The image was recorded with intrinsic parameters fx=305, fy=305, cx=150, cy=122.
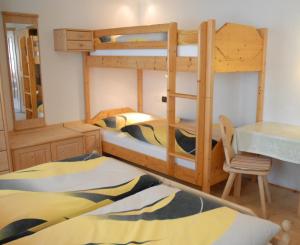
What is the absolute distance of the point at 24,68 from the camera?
3.71 m

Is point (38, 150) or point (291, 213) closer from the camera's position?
point (291, 213)

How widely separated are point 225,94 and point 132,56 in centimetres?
127

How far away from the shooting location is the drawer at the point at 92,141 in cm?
390

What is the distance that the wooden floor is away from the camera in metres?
2.74

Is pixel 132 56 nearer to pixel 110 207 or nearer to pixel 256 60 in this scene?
pixel 256 60

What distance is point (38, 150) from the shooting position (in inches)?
137

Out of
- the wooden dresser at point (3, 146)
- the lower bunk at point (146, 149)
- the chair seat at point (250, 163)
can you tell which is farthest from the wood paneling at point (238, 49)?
the wooden dresser at point (3, 146)

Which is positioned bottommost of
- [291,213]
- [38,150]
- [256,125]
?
[291,213]

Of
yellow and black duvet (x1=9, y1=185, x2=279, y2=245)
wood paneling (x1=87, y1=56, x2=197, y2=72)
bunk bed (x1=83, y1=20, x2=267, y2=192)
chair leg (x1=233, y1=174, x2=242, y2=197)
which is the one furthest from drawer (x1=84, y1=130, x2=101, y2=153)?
yellow and black duvet (x1=9, y1=185, x2=279, y2=245)

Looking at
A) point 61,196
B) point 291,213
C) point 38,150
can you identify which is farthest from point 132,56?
point 291,213

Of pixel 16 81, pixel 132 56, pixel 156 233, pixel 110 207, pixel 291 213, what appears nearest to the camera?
pixel 156 233

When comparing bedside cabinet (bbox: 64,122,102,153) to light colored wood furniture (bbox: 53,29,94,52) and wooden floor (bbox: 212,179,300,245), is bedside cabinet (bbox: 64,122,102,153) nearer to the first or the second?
light colored wood furniture (bbox: 53,29,94,52)

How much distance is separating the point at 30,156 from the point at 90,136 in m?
0.79

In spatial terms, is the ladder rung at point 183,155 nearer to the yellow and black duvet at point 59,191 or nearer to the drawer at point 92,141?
the yellow and black duvet at point 59,191
